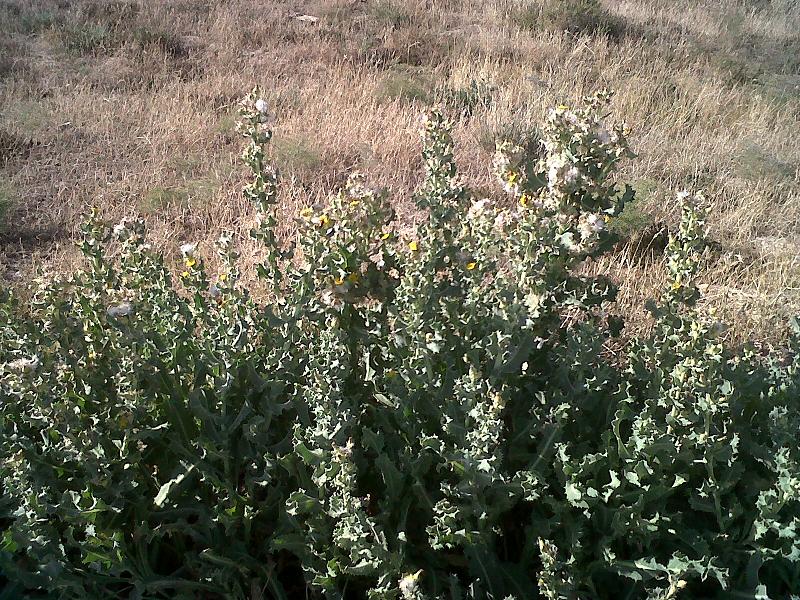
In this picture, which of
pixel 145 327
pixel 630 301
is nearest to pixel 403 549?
pixel 145 327

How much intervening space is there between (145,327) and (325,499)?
893mm

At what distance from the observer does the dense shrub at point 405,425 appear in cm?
209

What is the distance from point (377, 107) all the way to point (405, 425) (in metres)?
4.77

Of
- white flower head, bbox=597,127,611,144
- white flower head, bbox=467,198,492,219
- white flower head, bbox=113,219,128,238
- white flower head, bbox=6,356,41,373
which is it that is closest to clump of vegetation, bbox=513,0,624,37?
white flower head, bbox=597,127,611,144

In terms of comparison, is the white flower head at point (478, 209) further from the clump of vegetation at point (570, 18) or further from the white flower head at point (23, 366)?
the clump of vegetation at point (570, 18)

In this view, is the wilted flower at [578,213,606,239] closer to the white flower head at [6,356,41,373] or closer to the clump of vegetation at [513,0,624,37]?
the white flower head at [6,356,41,373]

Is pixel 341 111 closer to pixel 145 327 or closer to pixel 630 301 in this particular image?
pixel 630 301

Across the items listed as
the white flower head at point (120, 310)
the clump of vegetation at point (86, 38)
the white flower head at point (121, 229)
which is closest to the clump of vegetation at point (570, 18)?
the clump of vegetation at point (86, 38)

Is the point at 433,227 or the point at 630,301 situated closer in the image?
the point at 433,227

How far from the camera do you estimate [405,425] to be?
2322mm

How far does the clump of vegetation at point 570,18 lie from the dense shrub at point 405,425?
7.18m

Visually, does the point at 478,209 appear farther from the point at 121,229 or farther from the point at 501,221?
the point at 121,229

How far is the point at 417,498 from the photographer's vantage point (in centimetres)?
229

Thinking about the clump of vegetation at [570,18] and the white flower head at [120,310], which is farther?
the clump of vegetation at [570,18]
